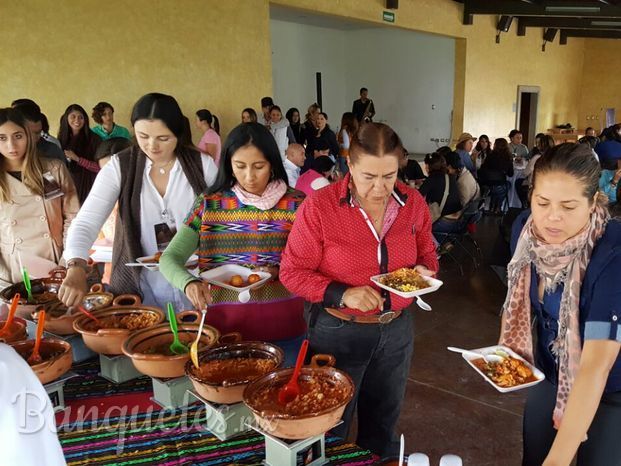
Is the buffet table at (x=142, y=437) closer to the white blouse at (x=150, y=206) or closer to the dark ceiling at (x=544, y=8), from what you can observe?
the white blouse at (x=150, y=206)

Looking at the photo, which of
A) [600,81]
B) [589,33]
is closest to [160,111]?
[589,33]

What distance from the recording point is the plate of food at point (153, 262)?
169cm

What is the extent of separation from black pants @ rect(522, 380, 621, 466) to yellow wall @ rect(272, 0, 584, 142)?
6.30 m

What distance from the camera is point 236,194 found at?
1615mm

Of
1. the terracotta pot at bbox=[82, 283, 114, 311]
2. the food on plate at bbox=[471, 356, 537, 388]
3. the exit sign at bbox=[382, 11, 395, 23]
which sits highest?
the exit sign at bbox=[382, 11, 395, 23]

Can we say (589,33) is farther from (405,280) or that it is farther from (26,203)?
(26,203)

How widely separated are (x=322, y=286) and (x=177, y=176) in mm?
651

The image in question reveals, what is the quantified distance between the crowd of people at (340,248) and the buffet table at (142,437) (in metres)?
0.28

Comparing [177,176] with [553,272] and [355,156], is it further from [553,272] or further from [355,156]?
[553,272]

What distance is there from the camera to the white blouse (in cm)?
171

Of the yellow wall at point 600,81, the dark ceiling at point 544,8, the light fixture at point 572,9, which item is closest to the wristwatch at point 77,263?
the dark ceiling at point 544,8

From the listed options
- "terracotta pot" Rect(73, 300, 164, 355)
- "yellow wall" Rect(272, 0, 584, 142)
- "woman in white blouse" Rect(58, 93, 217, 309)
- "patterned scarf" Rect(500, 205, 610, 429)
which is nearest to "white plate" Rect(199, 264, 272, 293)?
"terracotta pot" Rect(73, 300, 164, 355)

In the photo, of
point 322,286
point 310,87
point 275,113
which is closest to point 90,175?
point 275,113

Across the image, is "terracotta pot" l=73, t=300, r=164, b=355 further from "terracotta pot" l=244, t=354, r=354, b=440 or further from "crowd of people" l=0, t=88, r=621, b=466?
"terracotta pot" l=244, t=354, r=354, b=440
